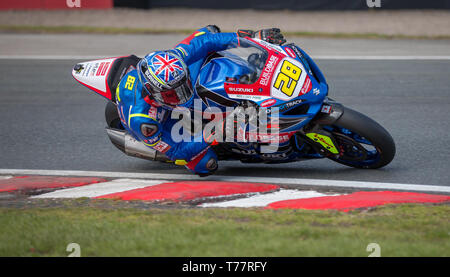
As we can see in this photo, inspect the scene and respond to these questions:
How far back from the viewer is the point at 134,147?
662 cm

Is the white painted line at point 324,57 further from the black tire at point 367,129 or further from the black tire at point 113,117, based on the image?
the black tire at point 367,129

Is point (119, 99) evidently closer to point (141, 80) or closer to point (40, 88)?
point (141, 80)

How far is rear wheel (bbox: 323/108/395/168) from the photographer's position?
6.04 meters

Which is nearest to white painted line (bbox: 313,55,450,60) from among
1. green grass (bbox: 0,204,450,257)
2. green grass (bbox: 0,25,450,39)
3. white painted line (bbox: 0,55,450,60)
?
white painted line (bbox: 0,55,450,60)

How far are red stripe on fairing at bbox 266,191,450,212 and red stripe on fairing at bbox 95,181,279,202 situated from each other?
491 millimetres

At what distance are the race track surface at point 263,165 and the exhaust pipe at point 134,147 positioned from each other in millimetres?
399

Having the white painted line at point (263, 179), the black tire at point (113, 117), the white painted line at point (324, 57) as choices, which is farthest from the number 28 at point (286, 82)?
the white painted line at point (324, 57)

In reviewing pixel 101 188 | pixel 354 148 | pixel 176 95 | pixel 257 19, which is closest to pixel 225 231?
pixel 176 95

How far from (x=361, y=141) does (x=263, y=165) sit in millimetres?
1211

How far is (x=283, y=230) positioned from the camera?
485 cm

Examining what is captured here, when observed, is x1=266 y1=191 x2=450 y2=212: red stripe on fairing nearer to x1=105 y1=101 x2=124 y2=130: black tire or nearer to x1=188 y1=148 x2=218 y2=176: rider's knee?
x1=188 y1=148 x2=218 y2=176: rider's knee

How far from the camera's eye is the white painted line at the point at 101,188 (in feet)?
20.1

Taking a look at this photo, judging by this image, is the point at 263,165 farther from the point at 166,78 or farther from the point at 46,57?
the point at 46,57

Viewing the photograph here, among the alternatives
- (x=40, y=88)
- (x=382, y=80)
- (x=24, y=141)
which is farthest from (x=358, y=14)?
(x=24, y=141)
